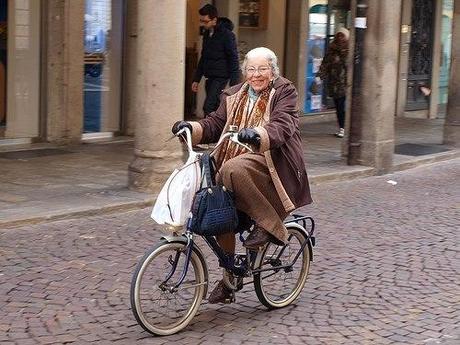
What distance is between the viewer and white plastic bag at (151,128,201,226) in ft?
16.5

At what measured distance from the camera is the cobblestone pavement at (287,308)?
5.29m

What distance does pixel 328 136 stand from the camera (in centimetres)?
1489

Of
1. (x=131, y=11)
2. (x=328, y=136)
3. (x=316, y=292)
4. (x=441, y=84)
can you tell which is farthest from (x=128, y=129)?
(x=441, y=84)

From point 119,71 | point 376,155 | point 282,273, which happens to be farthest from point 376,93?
point 282,273

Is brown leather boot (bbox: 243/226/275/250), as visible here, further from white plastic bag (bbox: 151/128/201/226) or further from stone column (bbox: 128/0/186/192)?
stone column (bbox: 128/0/186/192)

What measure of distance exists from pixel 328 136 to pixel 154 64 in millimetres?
6337

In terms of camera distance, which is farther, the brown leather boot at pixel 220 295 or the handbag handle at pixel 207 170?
the brown leather boot at pixel 220 295

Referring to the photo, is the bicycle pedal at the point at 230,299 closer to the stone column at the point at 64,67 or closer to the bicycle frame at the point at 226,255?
the bicycle frame at the point at 226,255

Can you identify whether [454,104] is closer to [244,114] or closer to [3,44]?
[3,44]

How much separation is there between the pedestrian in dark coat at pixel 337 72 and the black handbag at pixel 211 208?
9226 millimetres

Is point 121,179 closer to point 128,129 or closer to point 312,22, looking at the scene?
point 128,129

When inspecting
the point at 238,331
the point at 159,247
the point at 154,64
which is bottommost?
the point at 238,331

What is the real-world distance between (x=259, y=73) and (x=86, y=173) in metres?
5.19

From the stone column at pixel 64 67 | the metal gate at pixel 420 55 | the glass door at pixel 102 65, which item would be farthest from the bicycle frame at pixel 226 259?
the metal gate at pixel 420 55
